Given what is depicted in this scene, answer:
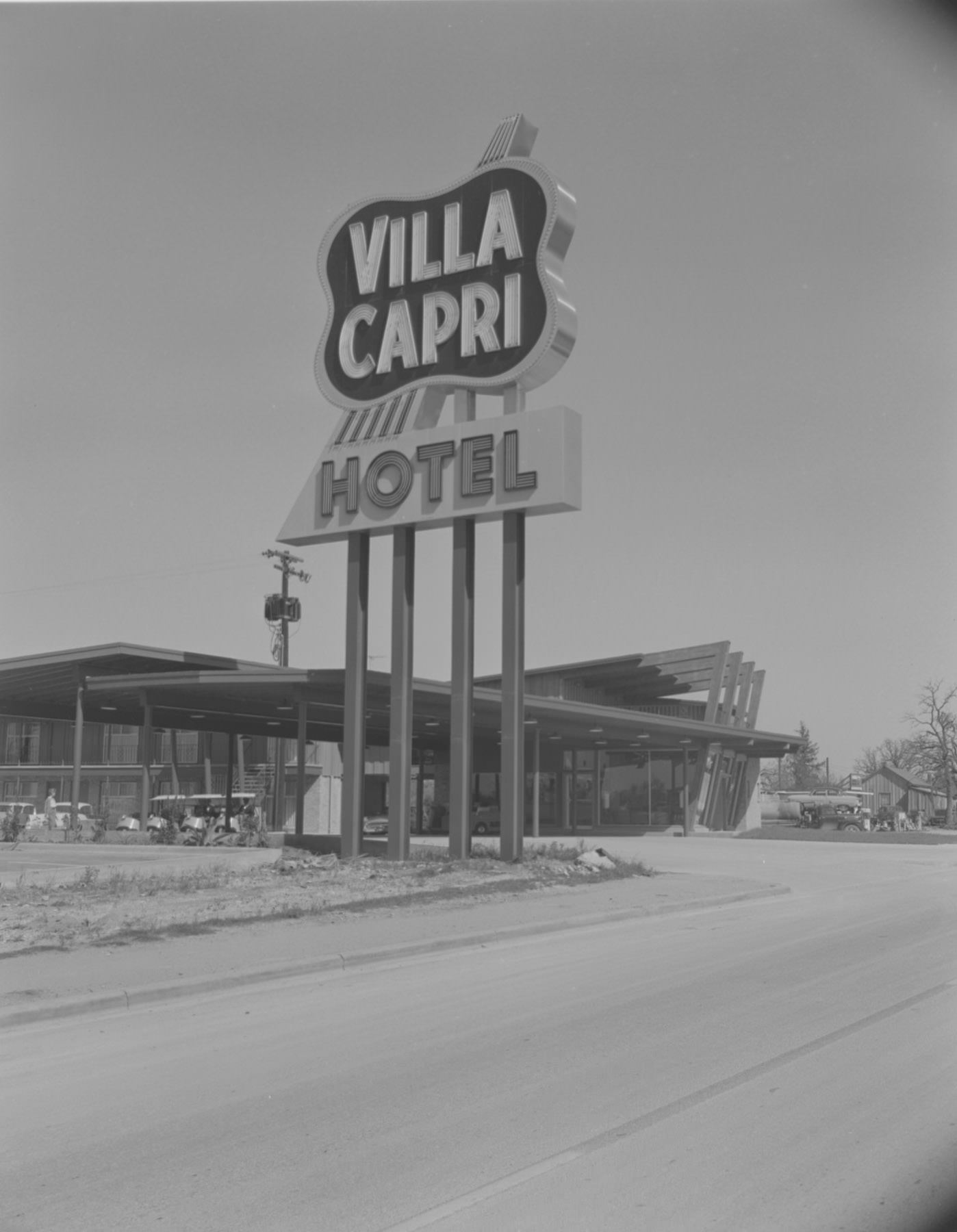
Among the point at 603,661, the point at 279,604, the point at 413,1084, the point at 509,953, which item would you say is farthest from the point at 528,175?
the point at 279,604

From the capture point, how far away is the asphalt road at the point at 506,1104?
206 inches

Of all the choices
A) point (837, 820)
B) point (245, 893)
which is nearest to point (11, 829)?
point (245, 893)

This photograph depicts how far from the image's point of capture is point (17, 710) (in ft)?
144

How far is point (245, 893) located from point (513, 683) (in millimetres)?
6986

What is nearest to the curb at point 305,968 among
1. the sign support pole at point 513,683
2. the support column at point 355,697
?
the sign support pole at point 513,683

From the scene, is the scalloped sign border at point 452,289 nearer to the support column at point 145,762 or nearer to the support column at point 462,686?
the support column at point 462,686

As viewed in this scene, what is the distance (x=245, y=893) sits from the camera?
17766 mm

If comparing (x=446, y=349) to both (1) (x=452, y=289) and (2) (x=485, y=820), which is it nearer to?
(1) (x=452, y=289)

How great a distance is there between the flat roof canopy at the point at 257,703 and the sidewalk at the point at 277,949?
1251 centimetres

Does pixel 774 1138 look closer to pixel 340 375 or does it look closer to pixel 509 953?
pixel 509 953

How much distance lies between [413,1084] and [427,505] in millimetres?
A: 17206

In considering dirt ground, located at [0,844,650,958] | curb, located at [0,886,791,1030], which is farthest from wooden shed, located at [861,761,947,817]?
curb, located at [0,886,791,1030]

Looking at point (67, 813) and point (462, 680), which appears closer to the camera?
point (462, 680)

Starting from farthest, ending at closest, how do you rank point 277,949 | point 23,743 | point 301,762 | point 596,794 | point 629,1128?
1. point 23,743
2. point 596,794
3. point 301,762
4. point 277,949
5. point 629,1128
